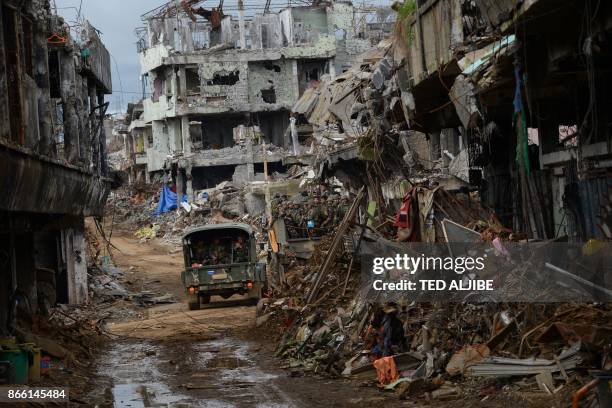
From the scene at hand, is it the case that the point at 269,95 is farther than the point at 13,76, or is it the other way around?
the point at 269,95

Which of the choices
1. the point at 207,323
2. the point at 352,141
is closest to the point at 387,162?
the point at 352,141

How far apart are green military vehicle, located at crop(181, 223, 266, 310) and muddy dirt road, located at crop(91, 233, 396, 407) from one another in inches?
26.8

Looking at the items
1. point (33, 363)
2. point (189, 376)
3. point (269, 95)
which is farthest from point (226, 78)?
point (33, 363)

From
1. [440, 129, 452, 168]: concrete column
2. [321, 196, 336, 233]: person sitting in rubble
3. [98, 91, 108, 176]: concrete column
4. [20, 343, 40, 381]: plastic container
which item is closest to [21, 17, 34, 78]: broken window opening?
[20, 343, 40, 381]: plastic container

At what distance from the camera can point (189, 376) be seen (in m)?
17.1

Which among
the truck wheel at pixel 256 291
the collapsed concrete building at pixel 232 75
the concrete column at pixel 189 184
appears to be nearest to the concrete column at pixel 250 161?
the collapsed concrete building at pixel 232 75

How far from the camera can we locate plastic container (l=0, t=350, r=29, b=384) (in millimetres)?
14320

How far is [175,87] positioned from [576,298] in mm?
60170

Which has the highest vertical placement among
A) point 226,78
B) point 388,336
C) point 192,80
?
point 192,80

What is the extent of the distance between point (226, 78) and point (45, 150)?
51.1m

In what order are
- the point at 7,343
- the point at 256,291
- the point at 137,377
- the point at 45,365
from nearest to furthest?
1. the point at 7,343
2. the point at 45,365
3. the point at 137,377
4. the point at 256,291

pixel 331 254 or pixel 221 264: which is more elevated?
pixel 331 254

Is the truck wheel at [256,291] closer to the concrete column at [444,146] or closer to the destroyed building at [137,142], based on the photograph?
the concrete column at [444,146]

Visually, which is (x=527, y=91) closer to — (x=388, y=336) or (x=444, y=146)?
(x=388, y=336)
